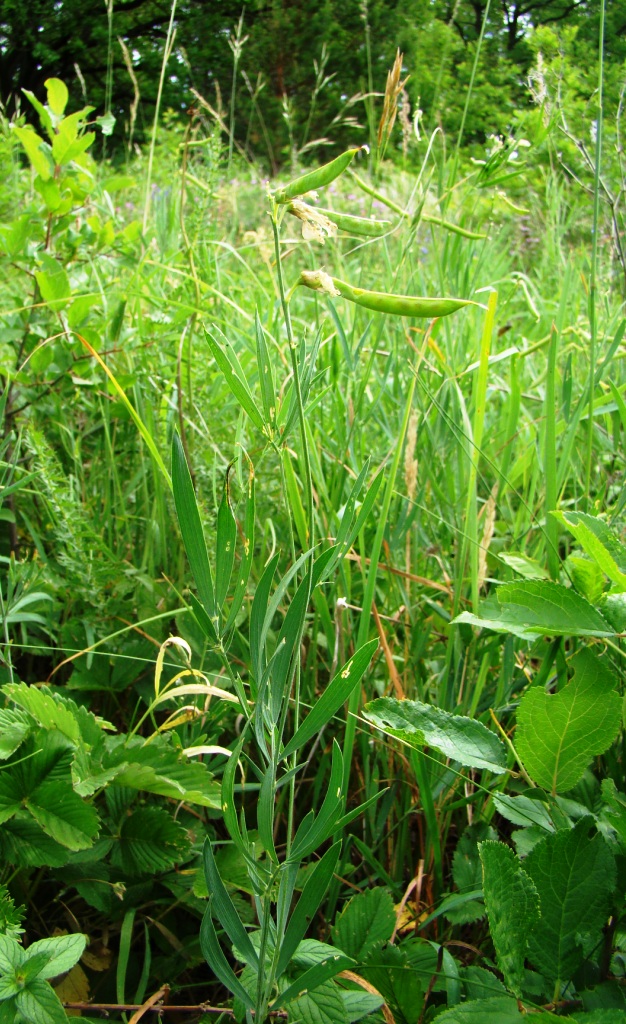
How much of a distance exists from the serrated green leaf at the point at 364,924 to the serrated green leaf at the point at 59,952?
21 centimetres

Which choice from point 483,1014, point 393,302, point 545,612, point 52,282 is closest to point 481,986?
point 483,1014

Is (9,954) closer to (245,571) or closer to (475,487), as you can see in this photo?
(245,571)

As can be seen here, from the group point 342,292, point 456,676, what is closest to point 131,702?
point 456,676

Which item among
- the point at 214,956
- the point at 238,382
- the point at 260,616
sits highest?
the point at 238,382

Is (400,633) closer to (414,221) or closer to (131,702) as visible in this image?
(131,702)

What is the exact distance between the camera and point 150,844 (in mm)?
704

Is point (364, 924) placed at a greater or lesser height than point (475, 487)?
lesser

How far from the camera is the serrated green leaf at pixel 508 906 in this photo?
0.51 metres

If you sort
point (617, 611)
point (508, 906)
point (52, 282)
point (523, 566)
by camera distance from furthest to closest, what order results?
point (52, 282), point (523, 566), point (617, 611), point (508, 906)

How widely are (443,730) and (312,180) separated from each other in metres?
0.43

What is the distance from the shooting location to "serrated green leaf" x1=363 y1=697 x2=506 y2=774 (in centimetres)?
61

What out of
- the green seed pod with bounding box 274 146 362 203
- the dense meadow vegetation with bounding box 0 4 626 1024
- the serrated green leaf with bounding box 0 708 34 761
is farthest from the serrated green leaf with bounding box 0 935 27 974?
the green seed pod with bounding box 274 146 362 203

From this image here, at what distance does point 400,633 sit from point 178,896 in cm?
42

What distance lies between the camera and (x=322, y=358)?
4.39 ft
